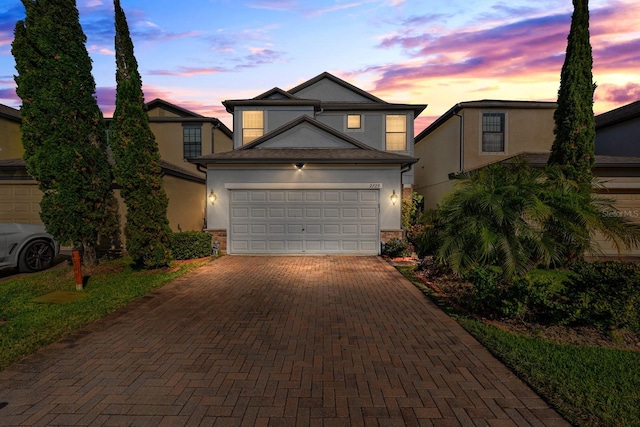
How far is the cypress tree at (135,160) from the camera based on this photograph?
9.39 meters

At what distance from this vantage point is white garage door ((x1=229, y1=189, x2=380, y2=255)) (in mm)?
13297

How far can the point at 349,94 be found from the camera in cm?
2023

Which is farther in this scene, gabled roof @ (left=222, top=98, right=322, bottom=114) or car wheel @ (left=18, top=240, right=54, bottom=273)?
gabled roof @ (left=222, top=98, right=322, bottom=114)

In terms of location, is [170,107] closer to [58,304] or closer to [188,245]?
[188,245]

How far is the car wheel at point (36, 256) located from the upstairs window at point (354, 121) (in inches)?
579

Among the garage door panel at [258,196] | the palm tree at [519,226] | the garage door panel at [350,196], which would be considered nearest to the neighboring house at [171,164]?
the garage door panel at [258,196]

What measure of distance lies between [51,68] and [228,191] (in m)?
6.44

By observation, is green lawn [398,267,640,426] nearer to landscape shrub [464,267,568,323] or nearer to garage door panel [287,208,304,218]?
landscape shrub [464,267,568,323]

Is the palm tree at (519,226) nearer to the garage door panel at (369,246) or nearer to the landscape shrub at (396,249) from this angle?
the landscape shrub at (396,249)

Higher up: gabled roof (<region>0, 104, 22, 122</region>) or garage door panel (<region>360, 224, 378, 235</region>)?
gabled roof (<region>0, 104, 22, 122</region>)

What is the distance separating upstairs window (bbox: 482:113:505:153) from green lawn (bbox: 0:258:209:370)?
584 inches

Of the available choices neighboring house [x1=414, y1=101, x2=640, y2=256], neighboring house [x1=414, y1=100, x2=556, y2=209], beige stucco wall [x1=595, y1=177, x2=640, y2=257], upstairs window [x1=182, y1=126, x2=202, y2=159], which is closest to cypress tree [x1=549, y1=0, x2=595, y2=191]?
beige stucco wall [x1=595, y1=177, x2=640, y2=257]

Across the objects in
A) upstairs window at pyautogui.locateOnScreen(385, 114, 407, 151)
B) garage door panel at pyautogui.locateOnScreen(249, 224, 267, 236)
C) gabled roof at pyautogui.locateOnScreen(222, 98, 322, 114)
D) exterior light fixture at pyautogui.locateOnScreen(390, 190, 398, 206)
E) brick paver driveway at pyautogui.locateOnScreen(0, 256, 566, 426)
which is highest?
gabled roof at pyautogui.locateOnScreen(222, 98, 322, 114)

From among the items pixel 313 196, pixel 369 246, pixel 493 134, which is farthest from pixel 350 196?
pixel 493 134
